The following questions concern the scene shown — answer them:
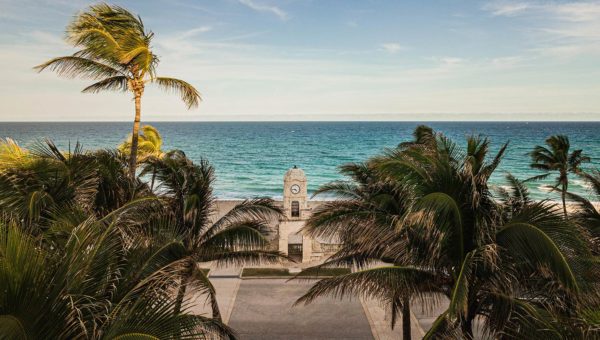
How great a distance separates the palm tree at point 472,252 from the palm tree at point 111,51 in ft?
25.9

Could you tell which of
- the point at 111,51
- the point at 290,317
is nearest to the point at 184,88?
the point at 111,51

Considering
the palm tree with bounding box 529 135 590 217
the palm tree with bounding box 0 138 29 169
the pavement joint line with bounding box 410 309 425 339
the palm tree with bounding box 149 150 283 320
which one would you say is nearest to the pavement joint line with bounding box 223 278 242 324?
the palm tree with bounding box 149 150 283 320

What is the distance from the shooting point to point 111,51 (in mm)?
11961

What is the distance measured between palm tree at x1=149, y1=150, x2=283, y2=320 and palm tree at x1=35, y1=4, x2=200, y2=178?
1.90 meters

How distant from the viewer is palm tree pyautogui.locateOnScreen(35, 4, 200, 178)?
1184cm

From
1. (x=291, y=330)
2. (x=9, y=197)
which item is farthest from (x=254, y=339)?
(x=9, y=197)

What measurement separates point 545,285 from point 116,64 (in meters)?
12.0

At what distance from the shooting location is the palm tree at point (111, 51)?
11844 millimetres

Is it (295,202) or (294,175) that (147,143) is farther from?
(295,202)

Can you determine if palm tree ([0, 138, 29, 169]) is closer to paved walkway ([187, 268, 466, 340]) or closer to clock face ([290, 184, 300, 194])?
paved walkway ([187, 268, 466, 340])

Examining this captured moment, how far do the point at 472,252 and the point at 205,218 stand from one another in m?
6.53

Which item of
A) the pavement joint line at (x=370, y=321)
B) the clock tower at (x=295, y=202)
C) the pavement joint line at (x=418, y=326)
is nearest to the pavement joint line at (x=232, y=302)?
the clock tower at (x=295, y=202)

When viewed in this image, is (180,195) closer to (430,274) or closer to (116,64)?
(116,64)

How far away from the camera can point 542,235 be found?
21.5 ft
